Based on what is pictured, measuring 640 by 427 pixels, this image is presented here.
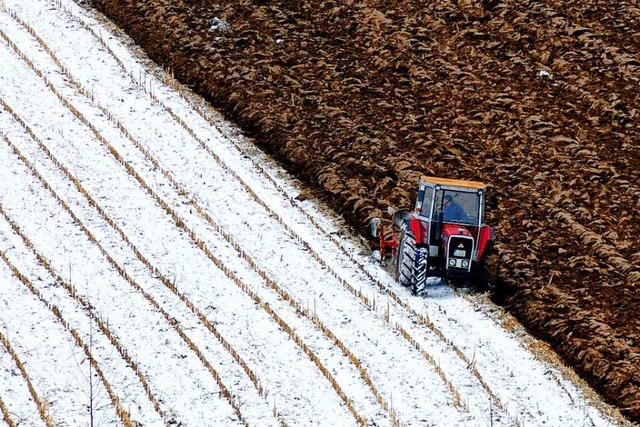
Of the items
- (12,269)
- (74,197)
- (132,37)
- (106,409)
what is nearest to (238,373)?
(106,409)

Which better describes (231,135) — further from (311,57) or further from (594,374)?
(594,374)

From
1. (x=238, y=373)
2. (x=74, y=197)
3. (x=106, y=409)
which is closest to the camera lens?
(x=106, y=409)

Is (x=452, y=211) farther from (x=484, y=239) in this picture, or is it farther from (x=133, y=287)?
(x=133, y=287)

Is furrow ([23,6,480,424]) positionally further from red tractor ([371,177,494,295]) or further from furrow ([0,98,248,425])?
furrow ([0,98,248,425])

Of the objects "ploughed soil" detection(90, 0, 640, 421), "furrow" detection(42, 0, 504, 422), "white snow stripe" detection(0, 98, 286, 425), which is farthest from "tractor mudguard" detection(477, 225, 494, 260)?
"white snow stripe" detection(0, 98, 286, 425)

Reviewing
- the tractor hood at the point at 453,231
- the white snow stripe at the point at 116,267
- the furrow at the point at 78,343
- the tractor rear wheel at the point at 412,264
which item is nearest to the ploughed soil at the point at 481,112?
the tractor hood at the point at 453,231

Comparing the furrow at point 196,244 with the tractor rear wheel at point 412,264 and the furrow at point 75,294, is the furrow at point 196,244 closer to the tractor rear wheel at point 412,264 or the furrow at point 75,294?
the furrow at point 75,294
